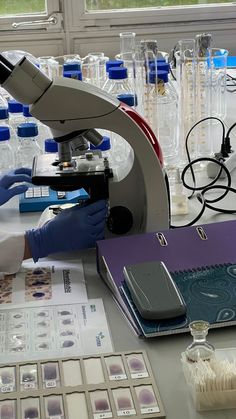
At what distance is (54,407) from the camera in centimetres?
96

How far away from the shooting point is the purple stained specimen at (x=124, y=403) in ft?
3.13

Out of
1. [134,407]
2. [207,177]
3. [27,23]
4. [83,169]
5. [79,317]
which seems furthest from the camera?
[27,23]

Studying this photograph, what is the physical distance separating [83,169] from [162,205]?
19 centimetres

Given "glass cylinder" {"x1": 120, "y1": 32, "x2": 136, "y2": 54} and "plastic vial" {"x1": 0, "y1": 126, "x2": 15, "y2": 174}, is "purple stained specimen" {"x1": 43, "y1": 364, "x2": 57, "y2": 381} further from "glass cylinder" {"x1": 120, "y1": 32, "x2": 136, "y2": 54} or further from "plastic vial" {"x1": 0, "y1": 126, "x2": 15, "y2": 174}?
"glass cylinder" {"x1": 120, "y1": 32, "x2": 136, "y2": 54}

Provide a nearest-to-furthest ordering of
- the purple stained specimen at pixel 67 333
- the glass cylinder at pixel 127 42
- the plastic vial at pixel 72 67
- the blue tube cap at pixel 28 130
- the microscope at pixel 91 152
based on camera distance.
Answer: the purple stained specimen at pixel 67 333
the microscope at pixel 91 152
the blue tube cap at pixel 28 130
the plastic vial at pixel 72 67
the glass cylinder at pixel 127 42

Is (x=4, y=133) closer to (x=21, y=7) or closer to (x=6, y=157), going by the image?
(x=6, y=157)

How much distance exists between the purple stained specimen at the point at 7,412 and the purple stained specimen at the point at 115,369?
0.54 feet

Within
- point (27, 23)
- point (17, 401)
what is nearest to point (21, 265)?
point (17, 401)

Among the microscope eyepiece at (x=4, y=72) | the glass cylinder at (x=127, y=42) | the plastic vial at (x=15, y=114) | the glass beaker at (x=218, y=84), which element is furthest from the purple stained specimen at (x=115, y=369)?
the glass cylinder at (x=127, y=42)

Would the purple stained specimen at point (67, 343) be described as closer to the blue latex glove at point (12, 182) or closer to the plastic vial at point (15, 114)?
the blue latex glove at point (12, 182)

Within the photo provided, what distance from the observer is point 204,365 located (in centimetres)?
98

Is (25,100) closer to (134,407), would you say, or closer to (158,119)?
(134,407)

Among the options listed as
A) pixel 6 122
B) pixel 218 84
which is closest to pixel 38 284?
pixel 6 122

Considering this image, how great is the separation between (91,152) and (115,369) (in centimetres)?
54
